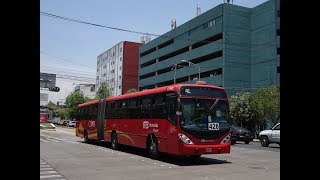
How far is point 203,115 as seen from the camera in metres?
15.6

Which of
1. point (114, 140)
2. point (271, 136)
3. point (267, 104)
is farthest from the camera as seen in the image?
point (267, 104)

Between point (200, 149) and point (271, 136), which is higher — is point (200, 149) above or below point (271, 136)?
above

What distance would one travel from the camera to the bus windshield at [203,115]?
606 inches

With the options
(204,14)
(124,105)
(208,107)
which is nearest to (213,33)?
(204,14)

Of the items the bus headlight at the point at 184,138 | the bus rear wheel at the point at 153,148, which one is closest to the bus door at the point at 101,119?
the bus rear wheel at the point at 153,148

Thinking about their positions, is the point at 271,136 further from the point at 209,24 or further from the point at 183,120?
the point at 209,24

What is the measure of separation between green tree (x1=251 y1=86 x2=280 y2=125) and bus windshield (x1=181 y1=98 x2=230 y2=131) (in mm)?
29403

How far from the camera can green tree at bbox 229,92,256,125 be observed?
52.3 m

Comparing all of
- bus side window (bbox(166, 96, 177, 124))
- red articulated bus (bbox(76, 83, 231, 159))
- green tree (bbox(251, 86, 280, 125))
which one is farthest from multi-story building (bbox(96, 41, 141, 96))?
bus side window (bbox(166, 96, 177, 124))

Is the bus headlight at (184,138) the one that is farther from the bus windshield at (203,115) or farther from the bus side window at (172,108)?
the bus side window at (172,108)

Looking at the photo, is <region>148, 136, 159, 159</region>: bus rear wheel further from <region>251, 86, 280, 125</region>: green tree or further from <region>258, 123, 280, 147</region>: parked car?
<region>251, 86, 280, 125</region>: green tree

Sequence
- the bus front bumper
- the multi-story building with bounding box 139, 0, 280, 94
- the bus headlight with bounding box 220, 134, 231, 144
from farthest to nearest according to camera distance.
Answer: the multi-story building with bounding box 139, 0, 280, 94 < the bus headlight with bounding box 220, 134, 231, 144 < the bus front bumper

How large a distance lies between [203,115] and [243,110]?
3820 cm

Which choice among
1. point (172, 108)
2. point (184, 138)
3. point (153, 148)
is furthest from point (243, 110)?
point (184, 138)
